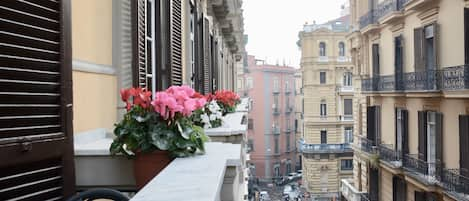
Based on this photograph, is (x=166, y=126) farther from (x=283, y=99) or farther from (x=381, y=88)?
(x=283, y=99)

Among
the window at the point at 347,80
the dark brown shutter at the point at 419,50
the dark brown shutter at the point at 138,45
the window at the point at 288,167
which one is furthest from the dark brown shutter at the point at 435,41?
the window at the point at 288,167

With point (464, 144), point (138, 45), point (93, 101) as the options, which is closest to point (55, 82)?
point (93, 101)

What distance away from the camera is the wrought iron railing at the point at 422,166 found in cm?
1245

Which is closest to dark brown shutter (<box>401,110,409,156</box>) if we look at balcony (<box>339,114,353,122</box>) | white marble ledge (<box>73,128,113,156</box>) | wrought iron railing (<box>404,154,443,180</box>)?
wrought iron railing (<box>404,154,443,180</box>)

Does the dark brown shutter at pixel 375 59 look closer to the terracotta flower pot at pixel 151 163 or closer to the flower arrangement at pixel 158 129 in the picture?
the flower arrangement at pixel 158 129

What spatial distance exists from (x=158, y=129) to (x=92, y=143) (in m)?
0.64

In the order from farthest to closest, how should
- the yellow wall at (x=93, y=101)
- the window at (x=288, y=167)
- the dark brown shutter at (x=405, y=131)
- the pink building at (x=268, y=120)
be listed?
the window at (x=288, y=167) → the pink building at (x=268, y=120) → the dark brown shutter at (x=405, y=131) → the yellow wall at (x=93, y=101)

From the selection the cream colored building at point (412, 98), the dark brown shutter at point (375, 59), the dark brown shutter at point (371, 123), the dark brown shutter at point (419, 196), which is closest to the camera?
the cream colored building at point (412, 98)

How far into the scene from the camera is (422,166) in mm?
13586

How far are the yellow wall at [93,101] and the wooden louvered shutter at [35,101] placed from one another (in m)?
0.68

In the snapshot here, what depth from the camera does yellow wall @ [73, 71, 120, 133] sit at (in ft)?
10.6

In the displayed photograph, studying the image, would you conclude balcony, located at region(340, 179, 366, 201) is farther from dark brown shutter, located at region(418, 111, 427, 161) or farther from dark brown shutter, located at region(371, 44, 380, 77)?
dark brown shutter, located at region(418, 111, 427, 161)

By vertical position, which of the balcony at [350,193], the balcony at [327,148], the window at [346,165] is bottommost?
the window at [346,165]

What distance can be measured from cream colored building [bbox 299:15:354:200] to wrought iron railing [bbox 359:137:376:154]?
733 inches
